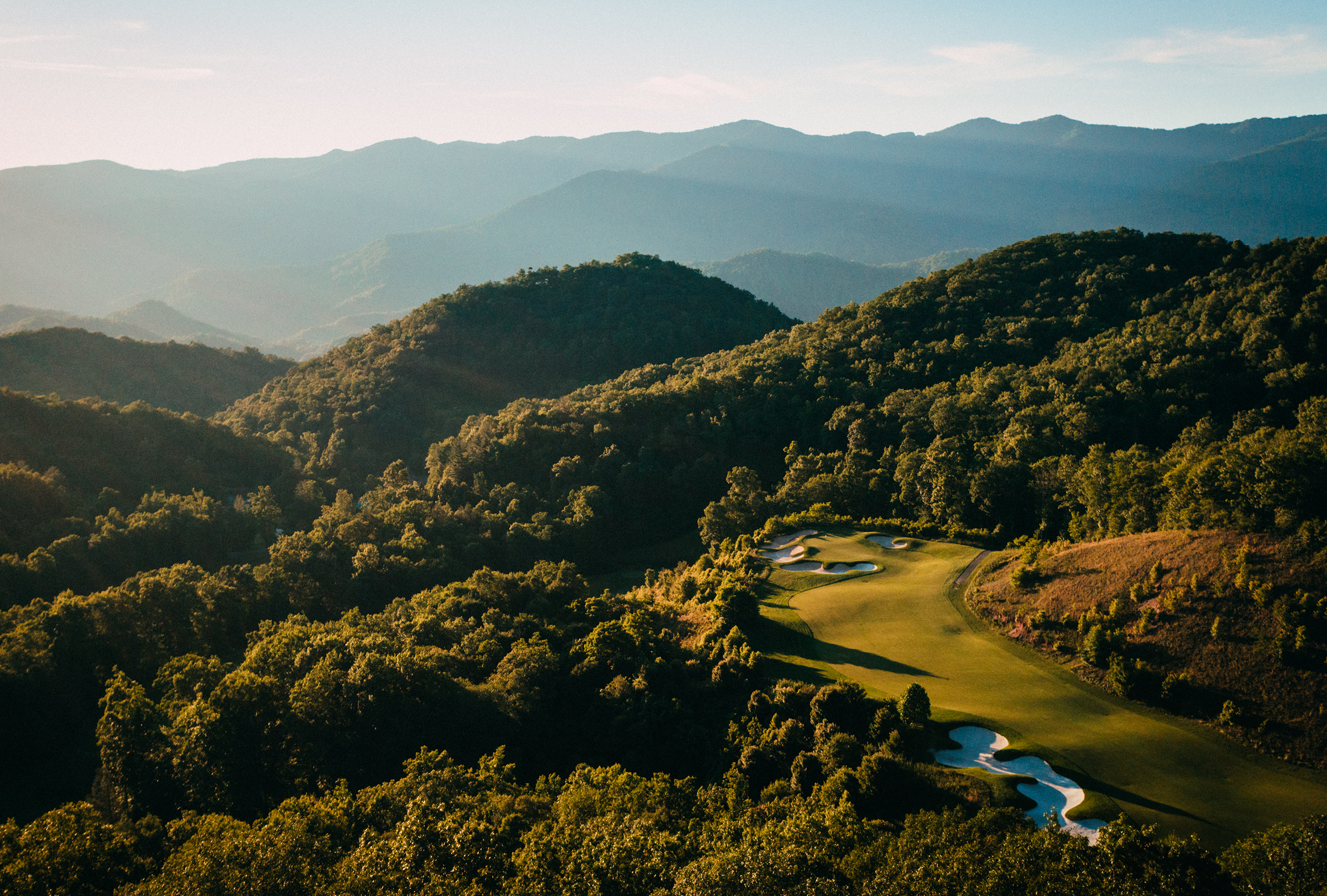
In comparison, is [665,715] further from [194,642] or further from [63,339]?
[63,339]

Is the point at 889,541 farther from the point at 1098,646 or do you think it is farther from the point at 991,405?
the point at 991,405

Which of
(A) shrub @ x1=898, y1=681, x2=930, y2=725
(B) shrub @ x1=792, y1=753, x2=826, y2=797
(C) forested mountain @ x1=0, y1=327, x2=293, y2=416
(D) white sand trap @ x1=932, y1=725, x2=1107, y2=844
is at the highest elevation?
(C) forested mountain @ x1=0, y1=327, x2=293, y2=416

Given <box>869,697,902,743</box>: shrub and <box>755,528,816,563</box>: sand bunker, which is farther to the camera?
<box>755,528,816,563</box>: sand bunker

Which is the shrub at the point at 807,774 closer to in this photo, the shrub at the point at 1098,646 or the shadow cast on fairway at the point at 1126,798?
the shadow cast on fairway at the point at 1126,798

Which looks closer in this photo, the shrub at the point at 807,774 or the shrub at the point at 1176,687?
the shrub at the point at 1176,687

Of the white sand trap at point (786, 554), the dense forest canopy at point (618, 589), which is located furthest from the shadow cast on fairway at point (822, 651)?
the white sand trap at point (786, 554)

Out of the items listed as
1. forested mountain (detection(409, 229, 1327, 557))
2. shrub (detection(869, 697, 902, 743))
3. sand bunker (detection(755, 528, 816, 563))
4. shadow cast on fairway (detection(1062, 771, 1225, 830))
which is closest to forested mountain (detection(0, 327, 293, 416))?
forested mountain (detection(409, 229, 1327, 557))

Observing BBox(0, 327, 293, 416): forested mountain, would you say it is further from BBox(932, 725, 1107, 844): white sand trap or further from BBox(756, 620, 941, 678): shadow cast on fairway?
BBox(932, 725, 1107, 844): white sand trap
